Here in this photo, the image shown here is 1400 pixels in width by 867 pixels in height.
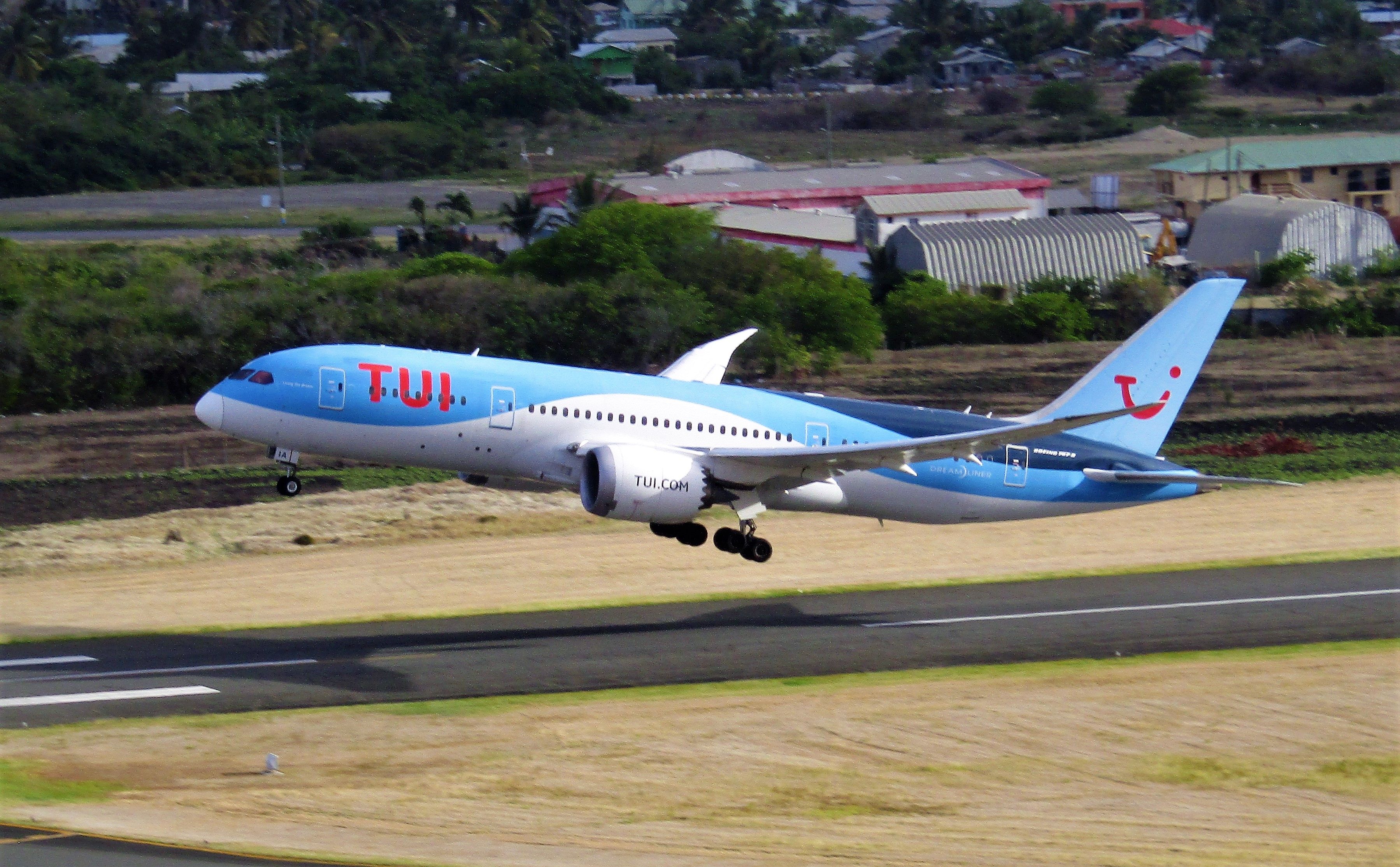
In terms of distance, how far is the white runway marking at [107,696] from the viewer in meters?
30.2

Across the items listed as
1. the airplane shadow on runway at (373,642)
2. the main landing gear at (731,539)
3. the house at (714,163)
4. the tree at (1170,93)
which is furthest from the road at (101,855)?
the tree at (1170,93)

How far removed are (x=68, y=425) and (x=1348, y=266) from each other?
73.6 metres

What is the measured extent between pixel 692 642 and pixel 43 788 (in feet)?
48.8

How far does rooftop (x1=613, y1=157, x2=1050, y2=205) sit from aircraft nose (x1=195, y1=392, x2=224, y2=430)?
71949 millimetres

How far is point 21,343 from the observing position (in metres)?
59.6

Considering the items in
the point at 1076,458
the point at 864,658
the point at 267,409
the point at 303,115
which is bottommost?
the point at 864,658

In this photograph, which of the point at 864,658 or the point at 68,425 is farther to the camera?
the point at 68,425

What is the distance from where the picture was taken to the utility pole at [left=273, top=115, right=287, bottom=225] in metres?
115

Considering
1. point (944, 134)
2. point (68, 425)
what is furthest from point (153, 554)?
point (944, 134)

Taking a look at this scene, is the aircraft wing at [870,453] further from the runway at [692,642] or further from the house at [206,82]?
the house at [206,82]

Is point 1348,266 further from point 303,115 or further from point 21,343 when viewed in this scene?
point 303,115

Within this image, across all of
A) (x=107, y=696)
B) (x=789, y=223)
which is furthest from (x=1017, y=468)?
(x=789, y=223)

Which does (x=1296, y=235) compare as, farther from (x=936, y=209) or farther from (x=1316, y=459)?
(x=1316, y=459)

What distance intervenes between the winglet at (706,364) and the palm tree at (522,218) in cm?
5241
